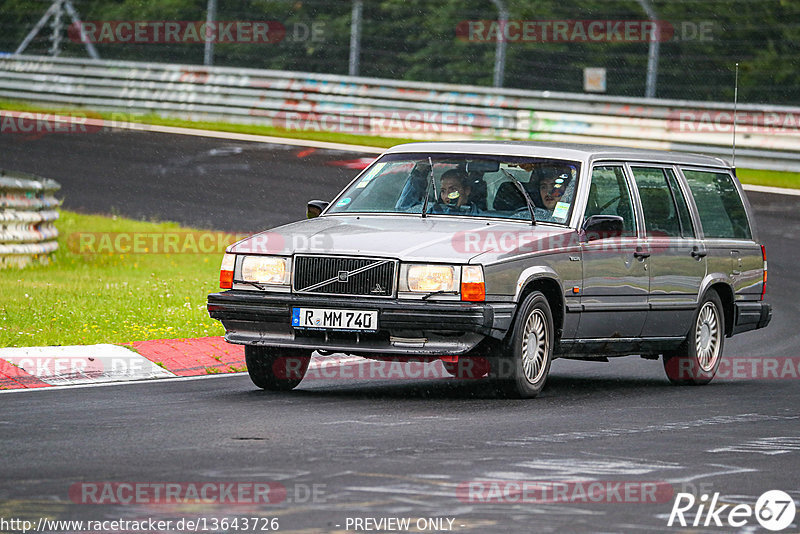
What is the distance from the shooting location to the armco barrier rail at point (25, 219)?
707 inches

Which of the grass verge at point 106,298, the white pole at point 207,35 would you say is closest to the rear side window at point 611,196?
Result: the grass verge at point 106,298

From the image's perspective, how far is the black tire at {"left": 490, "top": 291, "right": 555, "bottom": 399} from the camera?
33.0 ft

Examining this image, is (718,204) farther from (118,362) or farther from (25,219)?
(25,219)

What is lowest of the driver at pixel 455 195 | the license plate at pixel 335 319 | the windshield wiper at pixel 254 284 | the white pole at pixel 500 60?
the license plate at pixel 335 319

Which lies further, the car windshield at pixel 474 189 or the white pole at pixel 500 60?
A: the white pole at pixel 500 60

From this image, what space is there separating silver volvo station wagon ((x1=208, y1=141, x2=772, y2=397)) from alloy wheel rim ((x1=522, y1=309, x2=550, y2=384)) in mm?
13

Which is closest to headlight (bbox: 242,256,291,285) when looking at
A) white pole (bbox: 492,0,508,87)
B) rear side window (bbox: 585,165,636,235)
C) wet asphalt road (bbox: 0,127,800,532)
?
wet asphalt road (bbox: 0,127,800,532)

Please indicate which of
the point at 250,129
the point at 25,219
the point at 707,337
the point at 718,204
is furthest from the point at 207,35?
the point at 707,337

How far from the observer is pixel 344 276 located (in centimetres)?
993

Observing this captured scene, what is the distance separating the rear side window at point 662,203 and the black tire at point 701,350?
65cm

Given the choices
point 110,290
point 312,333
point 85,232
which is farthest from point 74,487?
point 85,232

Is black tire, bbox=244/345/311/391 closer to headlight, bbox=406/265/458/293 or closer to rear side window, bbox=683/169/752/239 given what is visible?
headlight, bbox=406/265/458/293

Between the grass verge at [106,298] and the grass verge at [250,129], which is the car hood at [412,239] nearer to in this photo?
the grass verge at [106,298]

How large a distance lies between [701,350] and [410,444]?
4.89 metres
